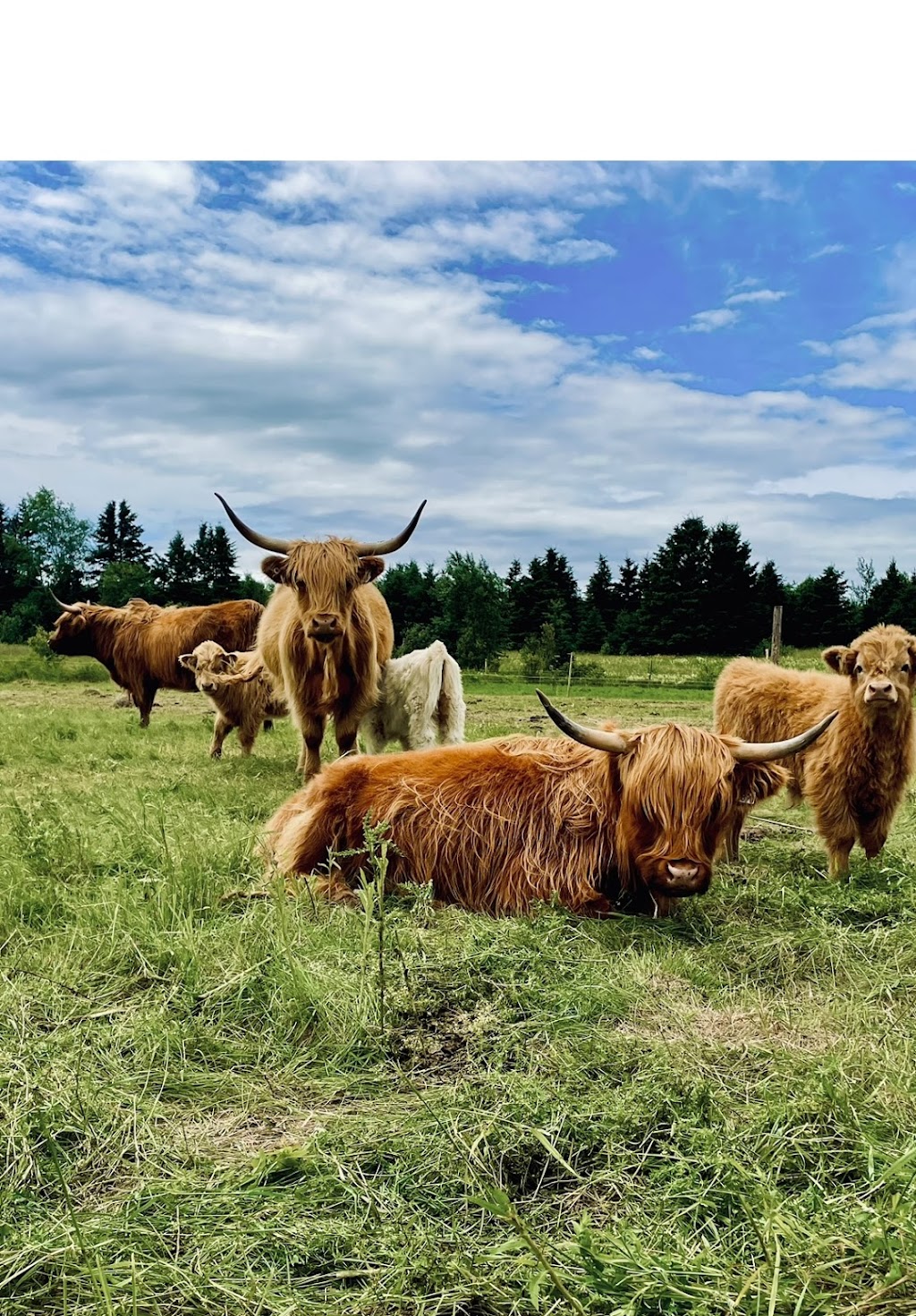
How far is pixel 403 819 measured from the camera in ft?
13.2

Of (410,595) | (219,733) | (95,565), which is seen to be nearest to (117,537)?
(95,565)

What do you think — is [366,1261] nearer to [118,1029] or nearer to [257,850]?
[118,1029]

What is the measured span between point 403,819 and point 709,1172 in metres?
2.21

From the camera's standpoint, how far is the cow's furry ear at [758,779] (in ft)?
12.7

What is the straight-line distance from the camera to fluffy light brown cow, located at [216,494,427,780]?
694 centimetres

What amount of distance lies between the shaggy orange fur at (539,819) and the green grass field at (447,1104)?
10.4 inches

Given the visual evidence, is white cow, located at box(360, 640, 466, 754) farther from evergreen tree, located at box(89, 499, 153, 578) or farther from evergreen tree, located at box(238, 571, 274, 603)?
evergreen tree, located at box(89, 499, 153, 578)

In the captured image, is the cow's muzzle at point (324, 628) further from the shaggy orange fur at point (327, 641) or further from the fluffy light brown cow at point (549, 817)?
the fluffy light brown cow at point (549, 817)

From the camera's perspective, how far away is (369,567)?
7316 mm

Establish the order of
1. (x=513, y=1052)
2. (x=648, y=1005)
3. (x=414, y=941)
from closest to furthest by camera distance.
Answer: (x=513, y=1052), (x=648, y=1005), (x=414, y=941)

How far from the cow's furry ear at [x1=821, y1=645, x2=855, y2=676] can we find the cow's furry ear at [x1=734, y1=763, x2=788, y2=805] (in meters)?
1.83

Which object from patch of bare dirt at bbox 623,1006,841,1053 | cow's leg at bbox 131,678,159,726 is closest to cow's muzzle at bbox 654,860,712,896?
patch of bare dirt at bbox 623,1006,841,1053

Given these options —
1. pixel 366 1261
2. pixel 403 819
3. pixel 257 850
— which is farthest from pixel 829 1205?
pixel 257 850

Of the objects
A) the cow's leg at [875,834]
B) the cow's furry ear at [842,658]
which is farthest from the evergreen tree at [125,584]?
the cow's leg at [875,834]
